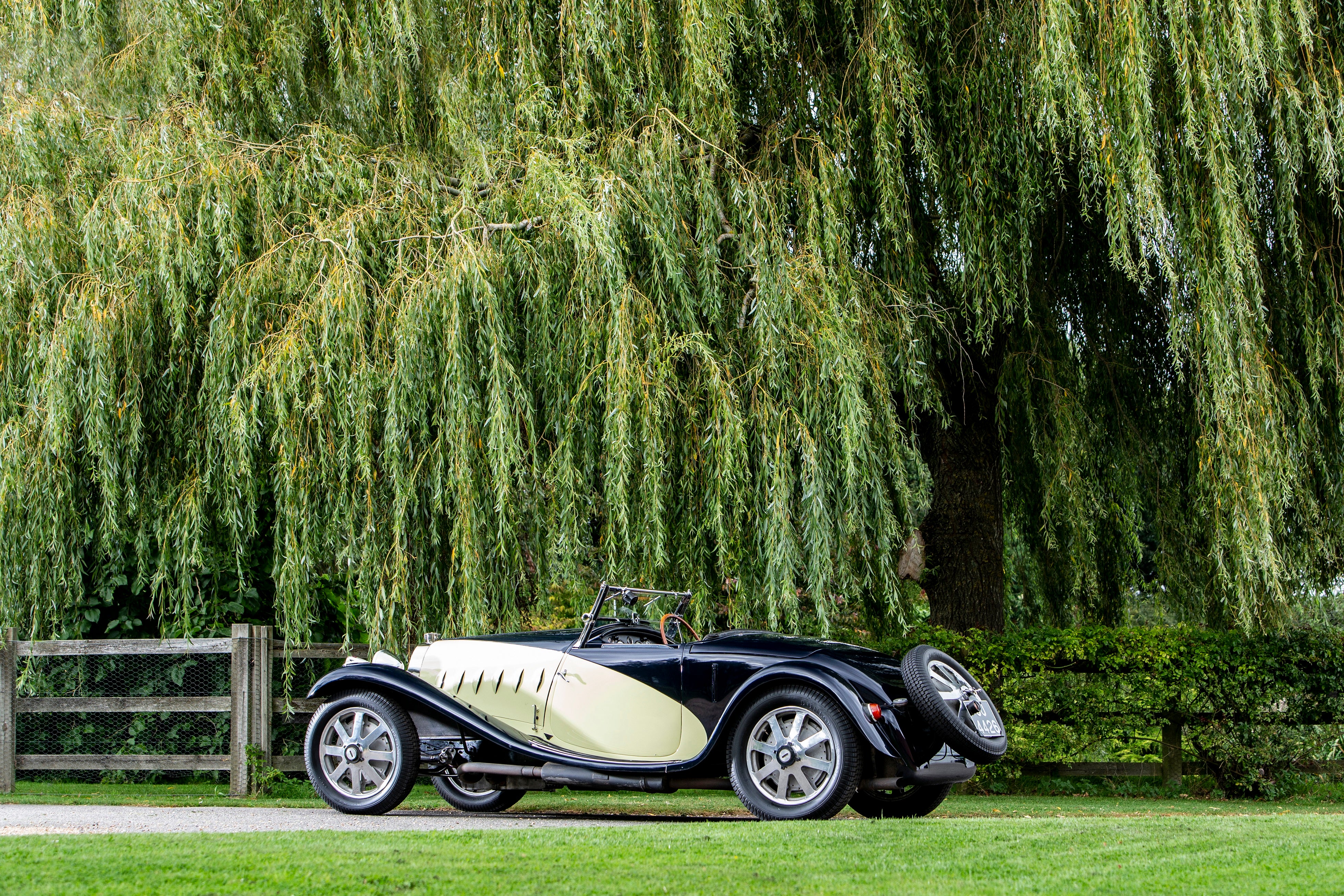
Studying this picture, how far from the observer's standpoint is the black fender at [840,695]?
6.23 meters

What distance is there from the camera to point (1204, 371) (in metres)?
8.56

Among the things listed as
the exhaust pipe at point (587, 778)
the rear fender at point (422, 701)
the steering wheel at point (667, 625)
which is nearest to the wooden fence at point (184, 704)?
the rear fender at point (422, 701)

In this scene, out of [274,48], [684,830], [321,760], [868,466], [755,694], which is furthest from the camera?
[274,48]

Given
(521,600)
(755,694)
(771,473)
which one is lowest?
(755,694)

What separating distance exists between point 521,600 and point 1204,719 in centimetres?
571

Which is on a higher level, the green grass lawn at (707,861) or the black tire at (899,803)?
the green grass lawn at (707,861)

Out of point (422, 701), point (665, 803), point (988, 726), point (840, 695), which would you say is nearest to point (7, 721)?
point (422, 701)

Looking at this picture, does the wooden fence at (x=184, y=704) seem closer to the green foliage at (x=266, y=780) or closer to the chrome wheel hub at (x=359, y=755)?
the green foliage at (x=266, y=780)

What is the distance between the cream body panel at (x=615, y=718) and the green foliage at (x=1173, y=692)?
3471mm

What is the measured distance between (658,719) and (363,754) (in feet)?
6.04

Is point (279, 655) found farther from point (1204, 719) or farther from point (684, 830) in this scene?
point (1204, 719)

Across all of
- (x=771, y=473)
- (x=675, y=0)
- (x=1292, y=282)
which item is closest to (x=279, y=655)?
(x=771, y=473)

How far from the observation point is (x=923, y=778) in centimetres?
634

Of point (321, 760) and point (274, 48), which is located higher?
point (274, 48)
